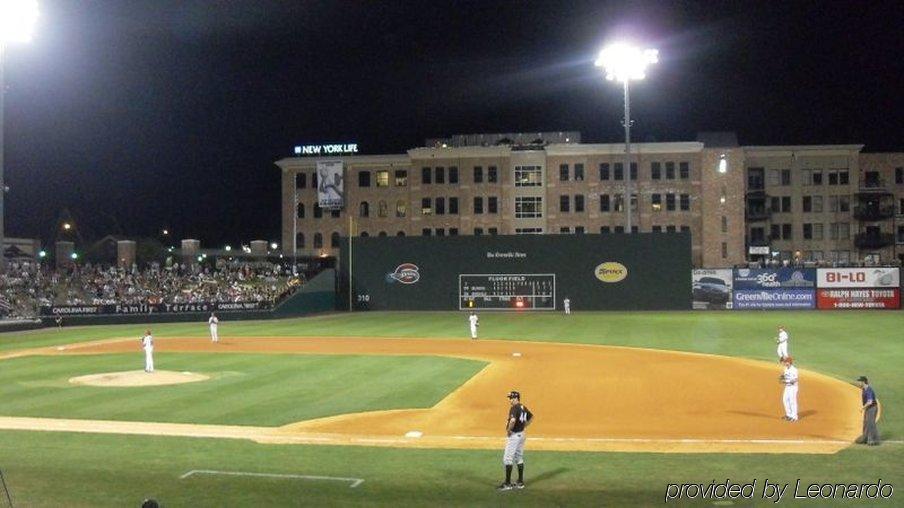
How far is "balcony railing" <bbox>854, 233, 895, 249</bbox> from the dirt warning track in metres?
55.4

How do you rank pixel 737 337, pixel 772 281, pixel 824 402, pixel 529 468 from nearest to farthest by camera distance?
1. pixel 529 468
2. pixel 824 402
3. pixel 737 337
4. pixel 772 281

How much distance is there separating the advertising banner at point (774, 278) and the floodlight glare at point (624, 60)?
25617mm

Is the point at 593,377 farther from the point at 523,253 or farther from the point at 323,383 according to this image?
the point at 523,253

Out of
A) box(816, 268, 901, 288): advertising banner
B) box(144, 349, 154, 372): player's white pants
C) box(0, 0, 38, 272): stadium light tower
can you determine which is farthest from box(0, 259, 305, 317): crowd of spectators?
box(816, 268, 901, 288): advertising banner

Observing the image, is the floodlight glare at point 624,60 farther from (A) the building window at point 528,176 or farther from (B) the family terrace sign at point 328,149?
(B) the family terrace sign at point 328,149

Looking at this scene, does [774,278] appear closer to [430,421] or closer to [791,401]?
[791,401]

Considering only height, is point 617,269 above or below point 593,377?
above

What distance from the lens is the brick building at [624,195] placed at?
7512 centimetres

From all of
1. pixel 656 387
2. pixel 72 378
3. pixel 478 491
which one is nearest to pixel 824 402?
pixel 656 387

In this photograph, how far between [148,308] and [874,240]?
67.9 m

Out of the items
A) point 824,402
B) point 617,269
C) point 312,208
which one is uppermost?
point 312,208

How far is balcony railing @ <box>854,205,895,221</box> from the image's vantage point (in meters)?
77.8

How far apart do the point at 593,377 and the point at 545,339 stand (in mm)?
14049

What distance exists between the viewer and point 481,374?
91.1 feet
